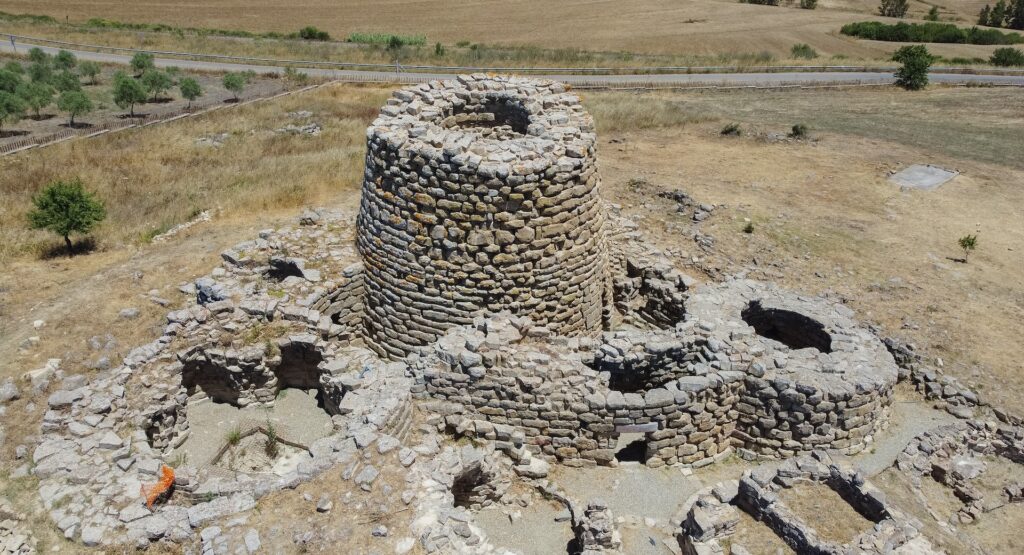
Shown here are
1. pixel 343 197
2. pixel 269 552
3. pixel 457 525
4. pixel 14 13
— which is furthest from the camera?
pixel 14 13

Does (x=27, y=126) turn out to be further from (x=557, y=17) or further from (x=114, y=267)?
(x=557, y=17)

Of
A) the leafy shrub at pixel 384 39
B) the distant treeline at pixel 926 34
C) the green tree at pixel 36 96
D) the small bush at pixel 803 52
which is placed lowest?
the green tree at pixel 36 96

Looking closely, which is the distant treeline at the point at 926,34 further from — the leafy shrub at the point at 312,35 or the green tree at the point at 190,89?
the green tree at the point at 190,89

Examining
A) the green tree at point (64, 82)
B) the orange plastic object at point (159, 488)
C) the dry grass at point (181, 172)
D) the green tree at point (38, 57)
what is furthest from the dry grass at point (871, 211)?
the green tree at point (38, 57)

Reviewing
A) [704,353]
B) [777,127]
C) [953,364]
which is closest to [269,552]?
[704,353]

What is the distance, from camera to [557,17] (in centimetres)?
6681

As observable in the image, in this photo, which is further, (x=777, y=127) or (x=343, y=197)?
(x=777, y=127)

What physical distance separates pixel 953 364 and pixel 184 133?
28828 mm

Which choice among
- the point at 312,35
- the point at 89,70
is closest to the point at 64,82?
the point at 89,70

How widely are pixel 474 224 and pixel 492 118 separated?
3.58 meters

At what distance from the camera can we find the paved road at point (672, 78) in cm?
4012

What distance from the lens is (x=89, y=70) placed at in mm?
40656

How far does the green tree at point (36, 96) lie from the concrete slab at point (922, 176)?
38.6 meters

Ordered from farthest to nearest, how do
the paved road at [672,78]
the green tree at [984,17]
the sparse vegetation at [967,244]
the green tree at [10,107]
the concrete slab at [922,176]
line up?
1. the green tree at [984,17]
2. the paved road at [672,78]
3. the green tree at [10,107]
4. the concrete slab at [922,176]
5. the sparse vegetation at [967,244]
